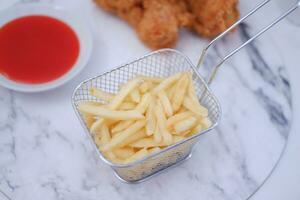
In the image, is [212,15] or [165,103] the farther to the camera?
[212,15]

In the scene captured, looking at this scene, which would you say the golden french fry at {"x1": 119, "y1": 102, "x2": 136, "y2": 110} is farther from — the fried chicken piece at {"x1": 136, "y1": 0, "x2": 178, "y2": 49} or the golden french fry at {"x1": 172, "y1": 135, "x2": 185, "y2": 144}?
the fried chicken piece at {"x1": 136, "y1": 0, "x2": 178, "y2": 49}

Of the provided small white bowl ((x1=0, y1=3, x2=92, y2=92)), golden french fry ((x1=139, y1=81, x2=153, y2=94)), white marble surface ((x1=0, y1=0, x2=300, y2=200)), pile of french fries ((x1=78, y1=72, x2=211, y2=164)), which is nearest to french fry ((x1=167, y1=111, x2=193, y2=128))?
pile of french fries ((x1=78, y1=72, x2=211, y2=164))

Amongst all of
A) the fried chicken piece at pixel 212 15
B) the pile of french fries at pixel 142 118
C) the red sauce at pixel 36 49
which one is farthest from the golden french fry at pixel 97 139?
the fried chicken piece at pixel 212 15

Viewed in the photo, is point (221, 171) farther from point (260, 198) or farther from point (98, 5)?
point (98, 5)

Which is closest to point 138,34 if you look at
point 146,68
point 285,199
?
point 146,68

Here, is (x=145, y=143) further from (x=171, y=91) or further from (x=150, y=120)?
(x=171, y=91)

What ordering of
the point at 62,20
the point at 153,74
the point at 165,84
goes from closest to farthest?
1. the point at 165,84
2. the point at 153,74
3. the point at 62,20

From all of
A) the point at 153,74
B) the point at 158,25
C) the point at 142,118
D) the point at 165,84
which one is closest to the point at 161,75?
the point at 153,74
